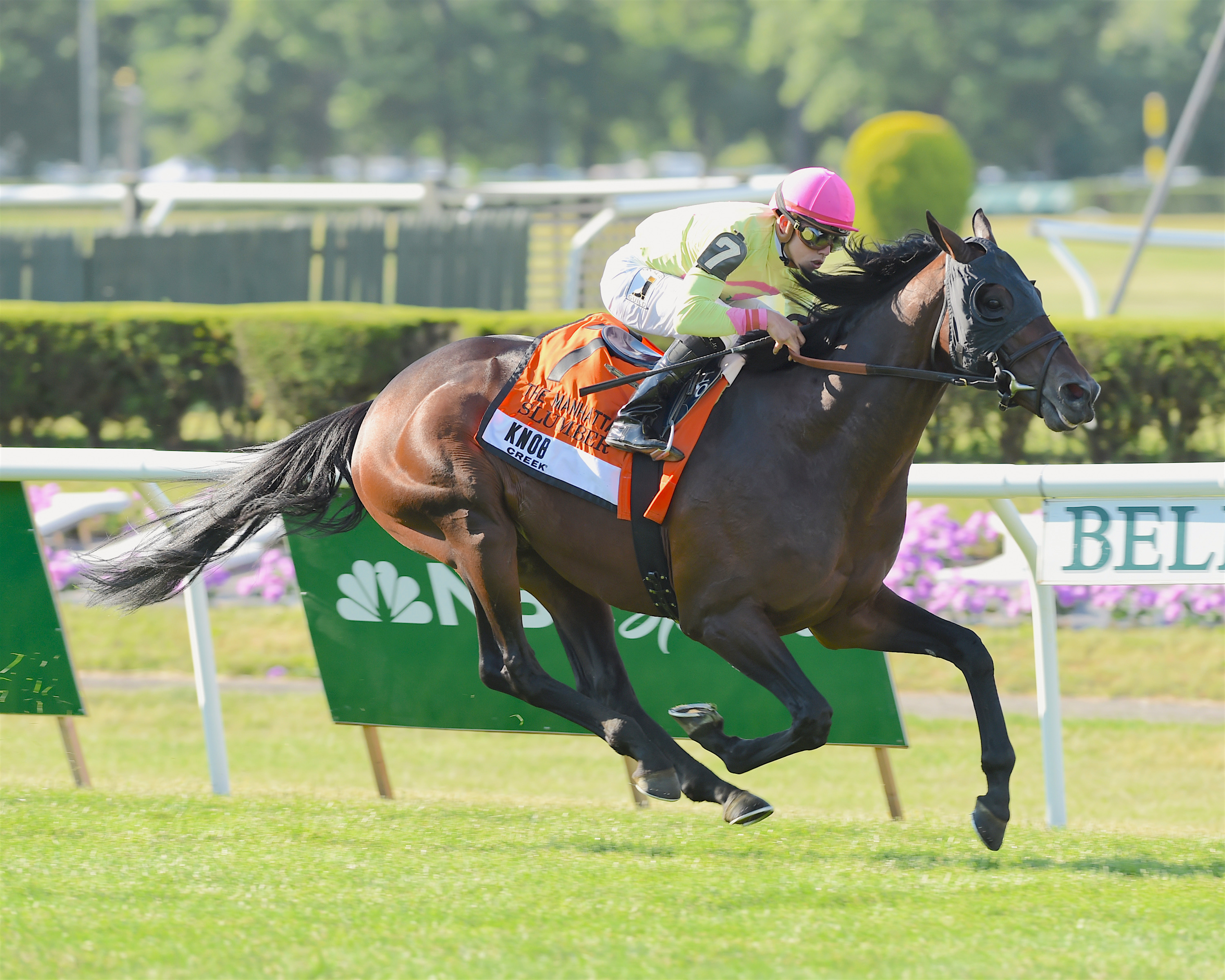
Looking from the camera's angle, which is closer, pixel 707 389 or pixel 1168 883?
pixel 1168 883

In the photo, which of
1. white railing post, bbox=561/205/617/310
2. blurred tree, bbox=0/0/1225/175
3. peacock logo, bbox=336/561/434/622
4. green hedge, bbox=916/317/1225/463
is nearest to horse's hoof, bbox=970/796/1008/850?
peacock logo, bbox=336/561/434/622

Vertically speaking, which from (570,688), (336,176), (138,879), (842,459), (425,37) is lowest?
(138,879)

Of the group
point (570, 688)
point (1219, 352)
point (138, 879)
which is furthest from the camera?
point (1219, 352)

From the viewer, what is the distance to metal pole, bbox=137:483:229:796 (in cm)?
467

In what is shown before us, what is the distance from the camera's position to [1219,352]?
845cm

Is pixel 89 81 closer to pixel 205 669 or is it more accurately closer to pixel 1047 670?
pixel 205 669

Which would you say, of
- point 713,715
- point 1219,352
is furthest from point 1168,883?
point 1219,352

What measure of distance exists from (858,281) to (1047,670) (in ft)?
4.11

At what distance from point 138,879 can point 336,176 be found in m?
63.4

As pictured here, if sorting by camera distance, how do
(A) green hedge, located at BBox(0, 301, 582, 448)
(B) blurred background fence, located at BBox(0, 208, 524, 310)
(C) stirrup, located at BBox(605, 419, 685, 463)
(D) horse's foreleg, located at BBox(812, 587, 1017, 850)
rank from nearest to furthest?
(D) horse's foreleg, located at BBox(812, 587, 1017, 850)
(C) stirrup, located at BBox(605, 419, 685, 463)
(A) green hedge, located at BBox(0, 301, 582, 448)
(B) blurred background fence, located at BBox(0, 208, 524, 310)

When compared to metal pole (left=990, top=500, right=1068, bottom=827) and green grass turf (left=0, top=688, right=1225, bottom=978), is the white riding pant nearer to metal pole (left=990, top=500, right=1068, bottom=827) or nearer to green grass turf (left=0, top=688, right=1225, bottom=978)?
metal pole (left=990, top=500, right=1068, bottom=827)

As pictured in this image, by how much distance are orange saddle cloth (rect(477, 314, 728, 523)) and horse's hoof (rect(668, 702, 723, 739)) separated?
1.58 ft

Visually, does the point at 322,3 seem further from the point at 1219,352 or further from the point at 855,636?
the point at 855,636

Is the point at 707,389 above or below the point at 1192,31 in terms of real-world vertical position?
below
